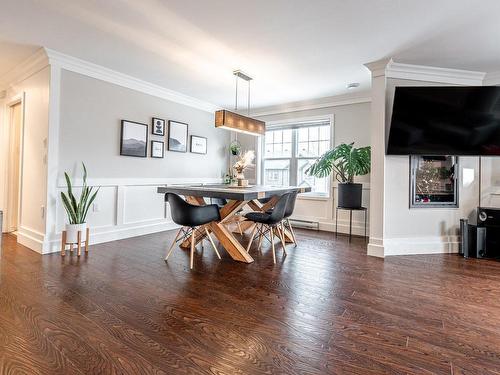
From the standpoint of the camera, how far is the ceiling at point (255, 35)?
2.36 m

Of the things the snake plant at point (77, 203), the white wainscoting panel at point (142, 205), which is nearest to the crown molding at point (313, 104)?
the white wainscoting panel at point (142, 205)

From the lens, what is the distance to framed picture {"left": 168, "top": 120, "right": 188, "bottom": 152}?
4852mm

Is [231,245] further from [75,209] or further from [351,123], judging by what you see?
[351,123]

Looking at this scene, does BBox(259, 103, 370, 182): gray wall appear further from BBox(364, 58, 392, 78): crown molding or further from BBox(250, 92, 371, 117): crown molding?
BBox(364, 58, 392, 78): crown molding

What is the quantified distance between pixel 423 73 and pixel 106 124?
14.5 ft

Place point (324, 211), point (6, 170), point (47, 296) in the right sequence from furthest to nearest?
point (324, 211) → point (6, 170) → point (47, 296)

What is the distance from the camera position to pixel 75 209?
3.38 metres

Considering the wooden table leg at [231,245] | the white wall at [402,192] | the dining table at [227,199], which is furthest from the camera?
the white wall at [402,192]

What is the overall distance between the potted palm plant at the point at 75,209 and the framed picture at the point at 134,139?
71 cm

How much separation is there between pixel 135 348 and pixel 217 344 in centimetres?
45

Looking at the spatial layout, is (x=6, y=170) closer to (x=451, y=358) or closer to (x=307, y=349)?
(x=307, y=349)

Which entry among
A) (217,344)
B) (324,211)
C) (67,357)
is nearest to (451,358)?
(217,344)

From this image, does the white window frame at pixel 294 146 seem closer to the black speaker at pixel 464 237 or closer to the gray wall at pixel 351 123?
the gray wall at pixel 351 123

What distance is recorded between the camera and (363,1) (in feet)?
7.40
